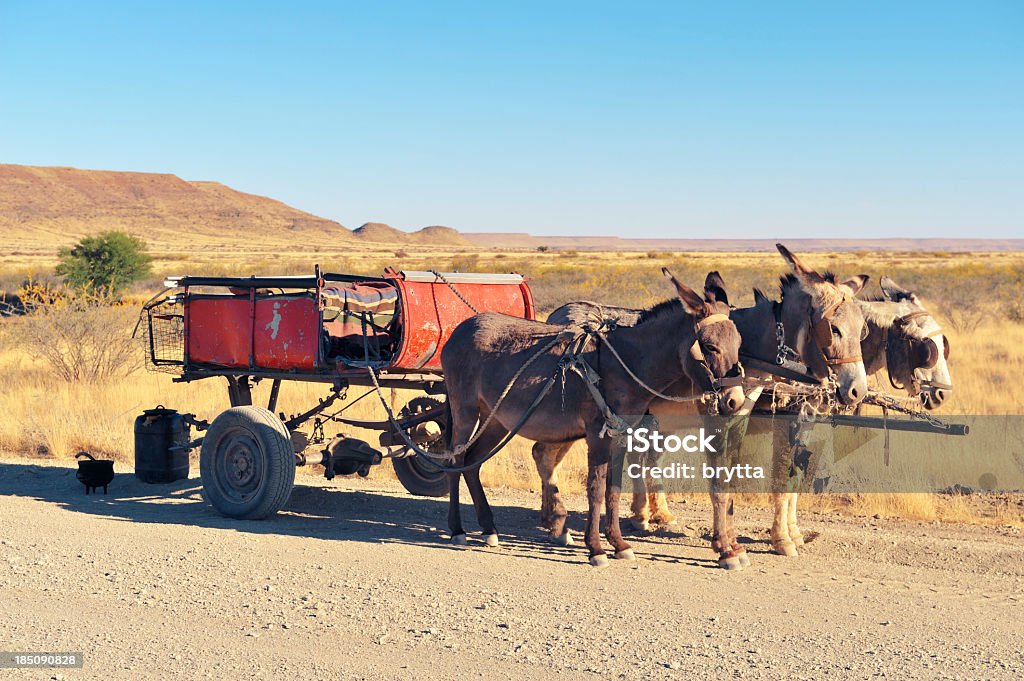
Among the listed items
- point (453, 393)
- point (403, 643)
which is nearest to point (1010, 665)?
point (403, 643)

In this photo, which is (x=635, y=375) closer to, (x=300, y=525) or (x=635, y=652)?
(x=635, y=652)

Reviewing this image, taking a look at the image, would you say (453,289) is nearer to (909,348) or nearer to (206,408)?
(909,348)

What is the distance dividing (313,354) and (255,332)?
34.1 inches

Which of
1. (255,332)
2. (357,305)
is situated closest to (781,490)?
(357,305)

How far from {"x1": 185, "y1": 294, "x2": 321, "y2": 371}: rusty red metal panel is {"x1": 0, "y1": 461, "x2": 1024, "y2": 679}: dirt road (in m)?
1.66

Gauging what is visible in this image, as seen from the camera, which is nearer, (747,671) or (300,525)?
(747,671)

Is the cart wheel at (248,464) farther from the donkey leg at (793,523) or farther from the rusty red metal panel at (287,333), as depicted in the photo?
the donkey leg at (793,523)

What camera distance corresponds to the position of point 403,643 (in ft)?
21.8

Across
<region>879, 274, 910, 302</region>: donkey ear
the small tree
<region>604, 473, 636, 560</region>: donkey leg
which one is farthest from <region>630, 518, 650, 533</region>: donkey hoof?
the small tree

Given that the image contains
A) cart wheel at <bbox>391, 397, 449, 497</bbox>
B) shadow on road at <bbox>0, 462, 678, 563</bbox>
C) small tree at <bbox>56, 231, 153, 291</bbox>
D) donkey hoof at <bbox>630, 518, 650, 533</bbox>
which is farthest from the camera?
small tree at <bbox>56, 231, 153, 291</bbox>

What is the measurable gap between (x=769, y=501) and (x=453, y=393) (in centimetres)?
377

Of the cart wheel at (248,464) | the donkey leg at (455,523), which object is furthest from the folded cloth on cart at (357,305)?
the donkey leg at (455,523)

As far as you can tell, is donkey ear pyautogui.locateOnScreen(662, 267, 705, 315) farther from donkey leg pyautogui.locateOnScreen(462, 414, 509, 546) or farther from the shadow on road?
donkey leg pyautogui.locateOnScreen(462, 414, 509, 546)

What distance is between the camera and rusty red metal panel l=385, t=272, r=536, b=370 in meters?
10.8
